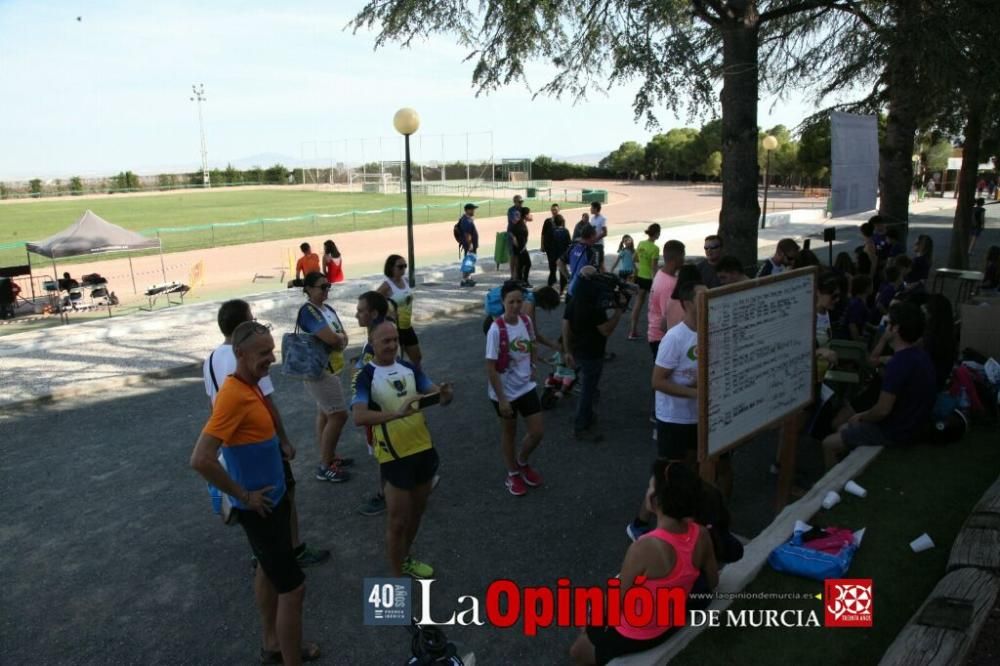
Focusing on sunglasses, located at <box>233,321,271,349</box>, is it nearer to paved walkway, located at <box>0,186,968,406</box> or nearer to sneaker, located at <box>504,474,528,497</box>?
sneaker, located at <box>504,474,528,497</box>

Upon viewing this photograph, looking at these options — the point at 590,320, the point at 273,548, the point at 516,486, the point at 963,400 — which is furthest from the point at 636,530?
the point at 963,400

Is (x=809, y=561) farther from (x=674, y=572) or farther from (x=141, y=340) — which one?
(x=141, y=340)

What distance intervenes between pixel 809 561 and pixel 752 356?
125cm

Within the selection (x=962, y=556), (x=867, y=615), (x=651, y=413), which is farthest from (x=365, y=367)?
(x=651, y=413)

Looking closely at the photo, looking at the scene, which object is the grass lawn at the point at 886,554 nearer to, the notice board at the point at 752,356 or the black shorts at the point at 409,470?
the notice board at the point at 752,356

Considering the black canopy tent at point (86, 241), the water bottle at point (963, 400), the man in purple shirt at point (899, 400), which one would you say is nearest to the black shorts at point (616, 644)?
the man in purple shirt at point (899, 400)

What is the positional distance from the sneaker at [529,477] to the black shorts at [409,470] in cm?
171

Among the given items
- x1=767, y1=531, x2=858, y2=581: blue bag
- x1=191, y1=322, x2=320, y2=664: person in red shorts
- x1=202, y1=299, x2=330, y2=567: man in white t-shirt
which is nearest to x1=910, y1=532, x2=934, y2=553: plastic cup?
x1=767, y1=531, x2=858, y2=581: blue bag

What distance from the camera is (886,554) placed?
13.4ft

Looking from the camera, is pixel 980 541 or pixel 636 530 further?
pixel 636 530

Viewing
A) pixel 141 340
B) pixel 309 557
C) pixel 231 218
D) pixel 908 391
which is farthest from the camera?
pixel 231 218

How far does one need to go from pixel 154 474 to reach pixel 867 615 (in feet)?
19.0

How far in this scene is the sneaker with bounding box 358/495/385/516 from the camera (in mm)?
5280

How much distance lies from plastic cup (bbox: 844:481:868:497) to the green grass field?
68.5 feet
